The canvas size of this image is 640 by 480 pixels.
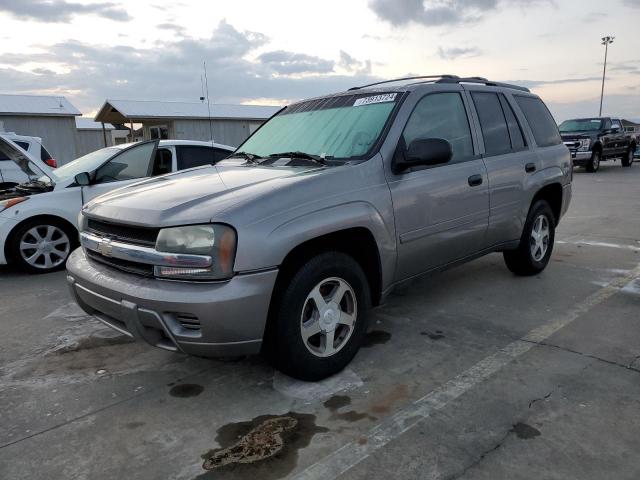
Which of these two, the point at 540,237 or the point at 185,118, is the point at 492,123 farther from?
the point at 185,118

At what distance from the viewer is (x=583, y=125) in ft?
64.0

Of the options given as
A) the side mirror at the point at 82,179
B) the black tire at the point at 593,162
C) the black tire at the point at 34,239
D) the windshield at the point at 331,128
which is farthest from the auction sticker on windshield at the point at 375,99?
the black tire at the point at 593,162

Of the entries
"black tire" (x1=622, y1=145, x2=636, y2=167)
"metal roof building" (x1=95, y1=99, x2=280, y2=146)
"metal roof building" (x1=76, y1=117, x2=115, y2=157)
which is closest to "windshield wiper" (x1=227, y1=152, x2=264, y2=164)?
"metal roof building" (x1=95, y1=99, x2=280, y2=146)

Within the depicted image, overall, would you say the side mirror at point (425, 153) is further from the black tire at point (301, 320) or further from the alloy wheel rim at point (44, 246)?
the alloy wheel rim at point (44, 246)

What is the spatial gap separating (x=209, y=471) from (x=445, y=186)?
2507 mm

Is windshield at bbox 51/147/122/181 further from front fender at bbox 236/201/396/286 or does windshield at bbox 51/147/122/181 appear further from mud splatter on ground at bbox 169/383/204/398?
front fender at bbox 236/201/396/286

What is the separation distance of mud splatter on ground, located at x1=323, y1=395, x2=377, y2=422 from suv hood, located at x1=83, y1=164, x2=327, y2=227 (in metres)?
1.23

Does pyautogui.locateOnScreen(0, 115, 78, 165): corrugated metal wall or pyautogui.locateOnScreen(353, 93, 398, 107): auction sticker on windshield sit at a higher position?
pyautogui.locateOnScreen(0, 115, 78, 165): corrugated metal wall

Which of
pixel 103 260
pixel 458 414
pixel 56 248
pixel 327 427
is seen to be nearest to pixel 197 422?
pixel 327 427

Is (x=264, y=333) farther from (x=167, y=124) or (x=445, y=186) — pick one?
(x=167, y=124)

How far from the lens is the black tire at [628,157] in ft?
68.2

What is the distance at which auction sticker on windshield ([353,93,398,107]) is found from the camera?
378 centimetres

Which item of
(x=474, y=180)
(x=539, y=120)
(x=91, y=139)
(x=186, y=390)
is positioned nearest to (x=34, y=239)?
(x=186, y=390)

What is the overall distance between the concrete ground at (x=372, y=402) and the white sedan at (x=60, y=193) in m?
1.63
